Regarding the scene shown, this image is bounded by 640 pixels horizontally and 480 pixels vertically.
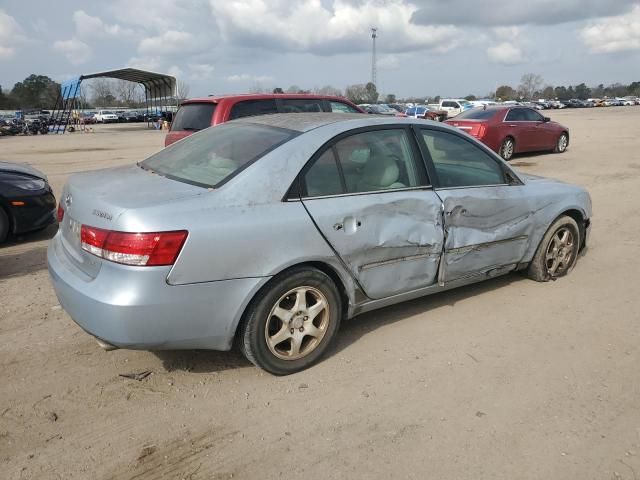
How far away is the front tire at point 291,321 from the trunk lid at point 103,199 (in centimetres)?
76

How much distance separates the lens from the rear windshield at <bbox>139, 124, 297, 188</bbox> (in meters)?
3.30

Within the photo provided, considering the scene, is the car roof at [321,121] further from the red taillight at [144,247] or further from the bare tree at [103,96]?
the bare tree at [103,96]

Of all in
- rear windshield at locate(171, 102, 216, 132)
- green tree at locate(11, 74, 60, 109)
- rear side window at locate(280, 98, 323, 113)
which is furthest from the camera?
green tree at locate(11, 74, 60, 109)

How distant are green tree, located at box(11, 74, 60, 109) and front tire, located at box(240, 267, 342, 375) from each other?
294ft

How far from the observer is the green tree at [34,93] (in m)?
81.6

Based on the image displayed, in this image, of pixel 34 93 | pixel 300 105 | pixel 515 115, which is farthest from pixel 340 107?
pixel 34 93

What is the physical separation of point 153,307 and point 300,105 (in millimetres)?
6574

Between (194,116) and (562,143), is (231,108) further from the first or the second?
(562,143)

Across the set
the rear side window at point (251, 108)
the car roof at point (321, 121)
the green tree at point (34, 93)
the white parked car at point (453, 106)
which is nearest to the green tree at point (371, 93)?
the white parked car at point (453, 106)

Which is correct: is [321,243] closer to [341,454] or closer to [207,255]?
[207,255]

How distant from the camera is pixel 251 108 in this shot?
26.8 ft

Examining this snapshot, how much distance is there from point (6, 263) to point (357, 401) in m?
4.34

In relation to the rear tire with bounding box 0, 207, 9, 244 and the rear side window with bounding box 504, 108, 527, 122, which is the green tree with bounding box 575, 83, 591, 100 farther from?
the rear tire with bounding box 0, 207, 9, 244

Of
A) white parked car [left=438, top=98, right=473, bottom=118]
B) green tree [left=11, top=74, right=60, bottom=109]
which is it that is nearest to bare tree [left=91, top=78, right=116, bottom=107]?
green tree [left=11, top=74, right=60, bottom=109]
